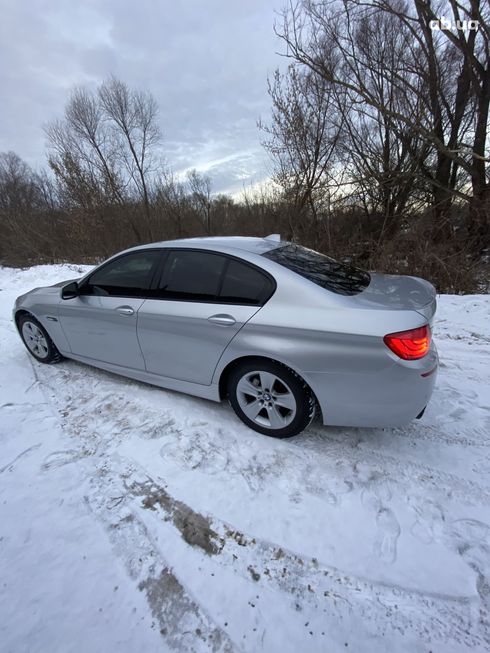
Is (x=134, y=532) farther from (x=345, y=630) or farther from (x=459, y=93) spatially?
(x=459, y=93)

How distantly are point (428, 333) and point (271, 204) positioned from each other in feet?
40.7

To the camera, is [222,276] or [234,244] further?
[234,244]

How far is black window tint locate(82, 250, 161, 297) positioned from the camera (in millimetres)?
3051

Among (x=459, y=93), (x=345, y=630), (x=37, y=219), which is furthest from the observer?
(x=37, y=219)

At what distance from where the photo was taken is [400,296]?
2.39 metres

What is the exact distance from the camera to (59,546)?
1860 millimetres

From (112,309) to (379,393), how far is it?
254cm

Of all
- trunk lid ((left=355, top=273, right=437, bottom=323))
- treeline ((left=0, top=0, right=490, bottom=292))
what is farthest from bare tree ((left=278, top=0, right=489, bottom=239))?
trunk lid ((left=355, top=273, right=437, bottom=323))

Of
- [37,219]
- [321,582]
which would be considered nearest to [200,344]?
[321,582]

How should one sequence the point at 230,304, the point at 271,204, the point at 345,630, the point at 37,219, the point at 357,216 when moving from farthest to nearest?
the point at 37,219
the point at 271,204
the point at 357,216
the point at 230,304
the point at 345,630

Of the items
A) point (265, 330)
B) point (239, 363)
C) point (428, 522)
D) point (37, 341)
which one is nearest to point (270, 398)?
point (239, 363)

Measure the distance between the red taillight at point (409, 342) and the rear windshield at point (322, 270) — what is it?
503mm

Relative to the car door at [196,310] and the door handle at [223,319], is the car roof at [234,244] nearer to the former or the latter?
the car door at [196,310]

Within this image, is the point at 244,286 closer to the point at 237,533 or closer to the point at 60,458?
the point at 237,533
